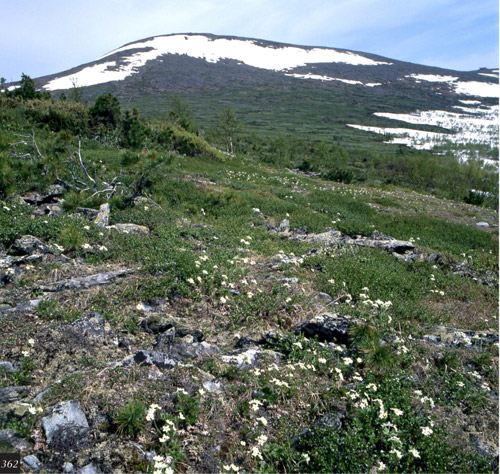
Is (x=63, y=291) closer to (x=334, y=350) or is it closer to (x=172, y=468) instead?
(x=172, y=468)

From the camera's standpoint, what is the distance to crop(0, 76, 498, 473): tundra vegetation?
406cm

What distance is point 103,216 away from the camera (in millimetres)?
10156

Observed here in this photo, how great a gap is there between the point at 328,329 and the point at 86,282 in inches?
170

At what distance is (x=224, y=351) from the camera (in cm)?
570

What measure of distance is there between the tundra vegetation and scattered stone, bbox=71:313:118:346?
0.02 metres

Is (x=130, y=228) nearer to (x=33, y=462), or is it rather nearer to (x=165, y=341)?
(x=165, y=341)

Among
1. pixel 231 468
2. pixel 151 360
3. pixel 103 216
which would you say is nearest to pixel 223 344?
pixel 151 360

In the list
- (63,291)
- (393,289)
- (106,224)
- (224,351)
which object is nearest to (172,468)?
(224,351)

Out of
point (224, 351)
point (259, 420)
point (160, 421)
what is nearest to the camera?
point (160, 421)

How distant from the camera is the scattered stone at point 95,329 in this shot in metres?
5.47

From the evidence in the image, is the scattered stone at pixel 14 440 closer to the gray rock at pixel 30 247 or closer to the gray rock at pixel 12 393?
the gray rock at pixel 12 393

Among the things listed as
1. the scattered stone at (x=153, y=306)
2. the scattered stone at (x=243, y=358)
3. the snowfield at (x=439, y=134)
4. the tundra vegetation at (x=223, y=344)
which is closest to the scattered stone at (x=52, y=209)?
the tundra vegetation at (x=223, y=344)

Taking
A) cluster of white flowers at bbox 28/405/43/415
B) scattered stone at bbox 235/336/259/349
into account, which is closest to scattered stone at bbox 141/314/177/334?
scattered stone at bbox 235/336/259/349

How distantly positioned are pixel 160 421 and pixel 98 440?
0.64m
